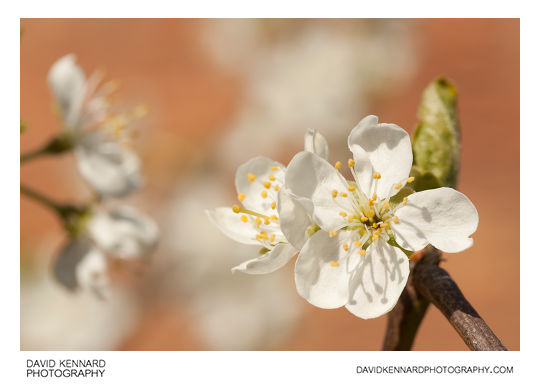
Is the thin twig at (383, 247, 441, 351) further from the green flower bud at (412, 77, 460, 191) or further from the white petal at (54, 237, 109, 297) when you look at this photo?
the white petal at (54, 237, 109, 297)

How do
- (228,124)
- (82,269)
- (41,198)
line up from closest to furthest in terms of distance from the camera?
1. (41,198)
2. (82,269)
3. (228,124)

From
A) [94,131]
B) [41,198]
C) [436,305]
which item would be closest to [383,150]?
[436,305]

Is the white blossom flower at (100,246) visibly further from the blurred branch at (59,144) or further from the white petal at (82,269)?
the blurred branch at (59,144)

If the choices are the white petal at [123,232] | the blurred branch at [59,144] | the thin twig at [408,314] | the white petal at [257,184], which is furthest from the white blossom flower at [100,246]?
the thin twig at [408,314]

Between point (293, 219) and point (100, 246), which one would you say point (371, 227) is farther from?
point (100, 246)

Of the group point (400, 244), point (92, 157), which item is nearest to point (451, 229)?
point (400, 244)

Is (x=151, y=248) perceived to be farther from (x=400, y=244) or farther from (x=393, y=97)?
(x=393, y=97)
